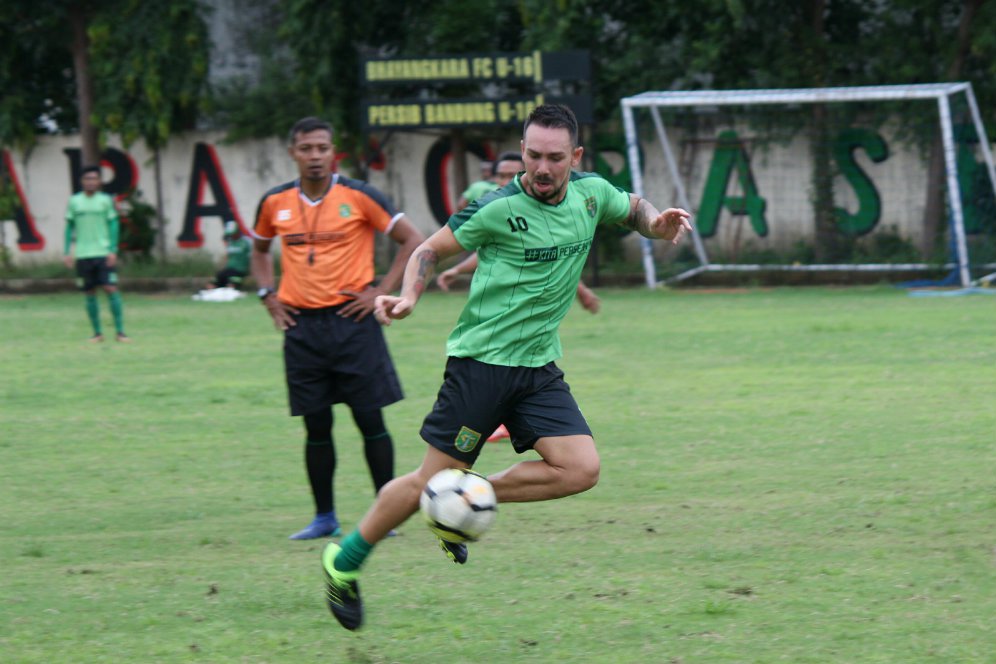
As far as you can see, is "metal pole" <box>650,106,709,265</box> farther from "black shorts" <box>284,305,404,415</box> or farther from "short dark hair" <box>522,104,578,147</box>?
"short dark hair" <box>522,104,578,147</box>

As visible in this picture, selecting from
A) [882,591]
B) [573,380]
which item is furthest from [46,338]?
[882,591]

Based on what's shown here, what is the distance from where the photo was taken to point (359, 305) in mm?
7137

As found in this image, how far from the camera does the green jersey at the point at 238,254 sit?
2409cm

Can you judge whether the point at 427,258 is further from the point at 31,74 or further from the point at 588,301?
the point at 31,74

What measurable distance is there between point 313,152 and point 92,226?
10450 millimetres

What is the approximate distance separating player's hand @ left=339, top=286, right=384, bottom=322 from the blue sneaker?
1012mm

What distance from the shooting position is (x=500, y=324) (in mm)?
5457

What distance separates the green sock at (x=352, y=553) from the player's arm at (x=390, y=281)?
178 centimetres

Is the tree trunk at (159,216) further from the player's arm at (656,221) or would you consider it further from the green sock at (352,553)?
the green sock at (352,553)

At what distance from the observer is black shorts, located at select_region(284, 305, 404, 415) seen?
7082mm

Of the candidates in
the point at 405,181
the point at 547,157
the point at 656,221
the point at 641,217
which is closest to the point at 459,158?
the point at 405,181

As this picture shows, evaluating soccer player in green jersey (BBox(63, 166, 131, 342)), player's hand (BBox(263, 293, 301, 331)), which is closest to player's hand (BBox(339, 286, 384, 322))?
player's hand (BBox(263, 293, 301, 331))

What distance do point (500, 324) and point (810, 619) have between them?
1618 millimetres

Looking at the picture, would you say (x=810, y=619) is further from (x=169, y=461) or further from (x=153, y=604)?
(x=169, y=461)
